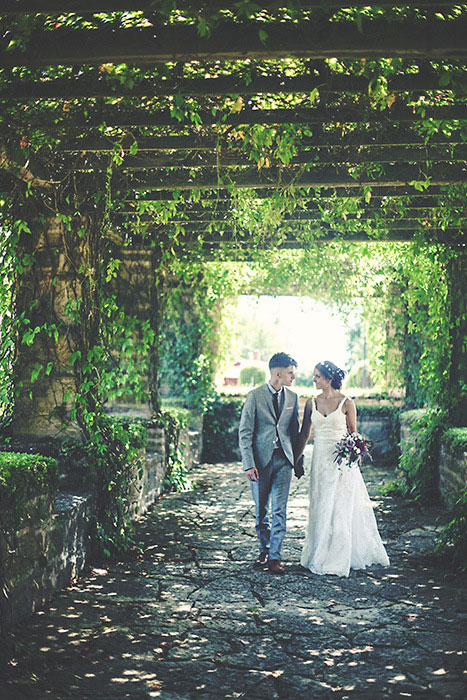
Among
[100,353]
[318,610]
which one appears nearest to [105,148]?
[100,353]

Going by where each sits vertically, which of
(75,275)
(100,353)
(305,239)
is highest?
(305,239)

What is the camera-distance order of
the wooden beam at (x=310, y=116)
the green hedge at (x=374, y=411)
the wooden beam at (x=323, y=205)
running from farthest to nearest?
the green hedge at (x=374, y=411) < the wooden beam at (x=323, y=205) < the wooden beam at (x=310, y=116)

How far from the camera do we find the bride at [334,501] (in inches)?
243

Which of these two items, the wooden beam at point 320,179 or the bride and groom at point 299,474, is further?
the wooden beam at point 320,179

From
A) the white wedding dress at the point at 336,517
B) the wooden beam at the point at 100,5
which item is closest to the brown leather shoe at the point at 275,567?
the white wedding dress at the point at 336,517

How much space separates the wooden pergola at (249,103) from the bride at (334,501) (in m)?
2.00

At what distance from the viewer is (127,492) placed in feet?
24.3

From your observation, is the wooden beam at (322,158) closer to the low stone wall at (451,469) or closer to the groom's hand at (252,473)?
the groom's hand at (252,473)

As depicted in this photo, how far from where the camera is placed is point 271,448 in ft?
20.6

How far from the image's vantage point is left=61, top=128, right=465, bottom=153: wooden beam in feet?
19.1

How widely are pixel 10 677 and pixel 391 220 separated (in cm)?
631

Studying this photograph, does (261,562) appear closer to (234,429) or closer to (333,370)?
(333,370)

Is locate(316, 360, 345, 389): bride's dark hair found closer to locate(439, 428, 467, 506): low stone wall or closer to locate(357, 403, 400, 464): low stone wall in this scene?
locate(439, 428, 467, 506): low stone wall

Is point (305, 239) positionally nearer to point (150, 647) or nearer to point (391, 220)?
point (391, 220)
